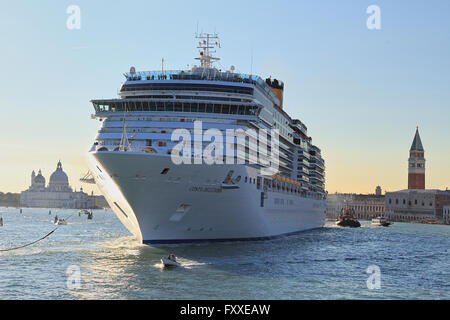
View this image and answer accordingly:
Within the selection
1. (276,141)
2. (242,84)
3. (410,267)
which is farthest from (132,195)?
(276,141)

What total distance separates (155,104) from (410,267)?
71.3 feet

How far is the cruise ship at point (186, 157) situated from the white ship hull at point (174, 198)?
0.07m

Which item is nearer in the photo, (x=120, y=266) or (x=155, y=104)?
(x=120, y=266)

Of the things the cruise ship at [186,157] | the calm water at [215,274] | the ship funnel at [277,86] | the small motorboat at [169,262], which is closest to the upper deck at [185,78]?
the cruise ship at [186,157]

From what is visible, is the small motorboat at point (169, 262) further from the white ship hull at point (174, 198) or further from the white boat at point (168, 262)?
the white ship hull at point (174, 198)

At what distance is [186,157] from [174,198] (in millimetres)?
2939

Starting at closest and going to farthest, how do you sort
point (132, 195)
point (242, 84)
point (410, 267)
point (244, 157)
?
point (132, 195) < point (410, 267) < point (244, 157) < point (242, 84)

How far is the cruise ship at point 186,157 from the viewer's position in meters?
39.8

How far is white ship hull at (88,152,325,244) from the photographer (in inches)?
1544

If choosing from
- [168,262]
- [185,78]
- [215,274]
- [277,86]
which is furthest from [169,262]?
[277,86]

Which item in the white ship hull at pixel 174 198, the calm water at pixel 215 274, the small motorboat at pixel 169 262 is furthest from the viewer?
the white ship hull at pixel 174 198

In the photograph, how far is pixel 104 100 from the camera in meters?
46.7

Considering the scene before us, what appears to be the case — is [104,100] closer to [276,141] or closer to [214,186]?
[214,186]

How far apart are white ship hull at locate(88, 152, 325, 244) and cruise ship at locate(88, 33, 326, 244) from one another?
0.22ft
